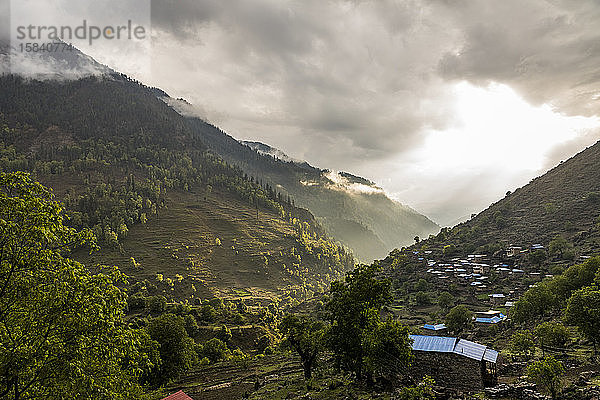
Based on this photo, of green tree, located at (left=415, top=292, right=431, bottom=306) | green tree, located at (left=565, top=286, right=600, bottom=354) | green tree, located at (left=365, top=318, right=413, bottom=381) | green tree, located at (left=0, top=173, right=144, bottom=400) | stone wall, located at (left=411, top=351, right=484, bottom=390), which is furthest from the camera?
green tree, located at (left=415, top=292, right=431, bottom=306)

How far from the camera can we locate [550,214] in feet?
442

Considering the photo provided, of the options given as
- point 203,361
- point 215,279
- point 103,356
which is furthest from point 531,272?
point 215,279

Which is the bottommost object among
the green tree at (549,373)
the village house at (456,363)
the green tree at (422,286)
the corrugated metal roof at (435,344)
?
the green tree at (422,286)

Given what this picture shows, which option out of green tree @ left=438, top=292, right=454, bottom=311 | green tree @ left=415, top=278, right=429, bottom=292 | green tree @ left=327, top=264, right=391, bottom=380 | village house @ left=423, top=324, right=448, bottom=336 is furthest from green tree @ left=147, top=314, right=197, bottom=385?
green tree @ left=415, top=278, right=429, bottom=292

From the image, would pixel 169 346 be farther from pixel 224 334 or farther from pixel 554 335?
pixel 554 335

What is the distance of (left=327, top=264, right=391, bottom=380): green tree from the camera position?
3234 centimetres

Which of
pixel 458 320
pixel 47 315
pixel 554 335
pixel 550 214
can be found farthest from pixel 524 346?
pixel 550 214

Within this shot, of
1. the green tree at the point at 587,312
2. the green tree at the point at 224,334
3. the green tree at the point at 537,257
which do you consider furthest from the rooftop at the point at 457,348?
the green tree at the point at 537,257

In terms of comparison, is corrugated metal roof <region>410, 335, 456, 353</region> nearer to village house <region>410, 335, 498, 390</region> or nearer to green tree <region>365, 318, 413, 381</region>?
village house <region>410, 335, 498, 390</region>

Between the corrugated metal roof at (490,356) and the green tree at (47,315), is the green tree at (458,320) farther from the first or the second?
the green tree at (47,315)

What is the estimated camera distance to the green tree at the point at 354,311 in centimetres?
3234

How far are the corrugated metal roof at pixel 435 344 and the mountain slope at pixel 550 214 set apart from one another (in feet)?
294

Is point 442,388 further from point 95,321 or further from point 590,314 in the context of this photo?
point 95,321

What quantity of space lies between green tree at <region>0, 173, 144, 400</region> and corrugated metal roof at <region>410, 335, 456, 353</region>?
30.5m
